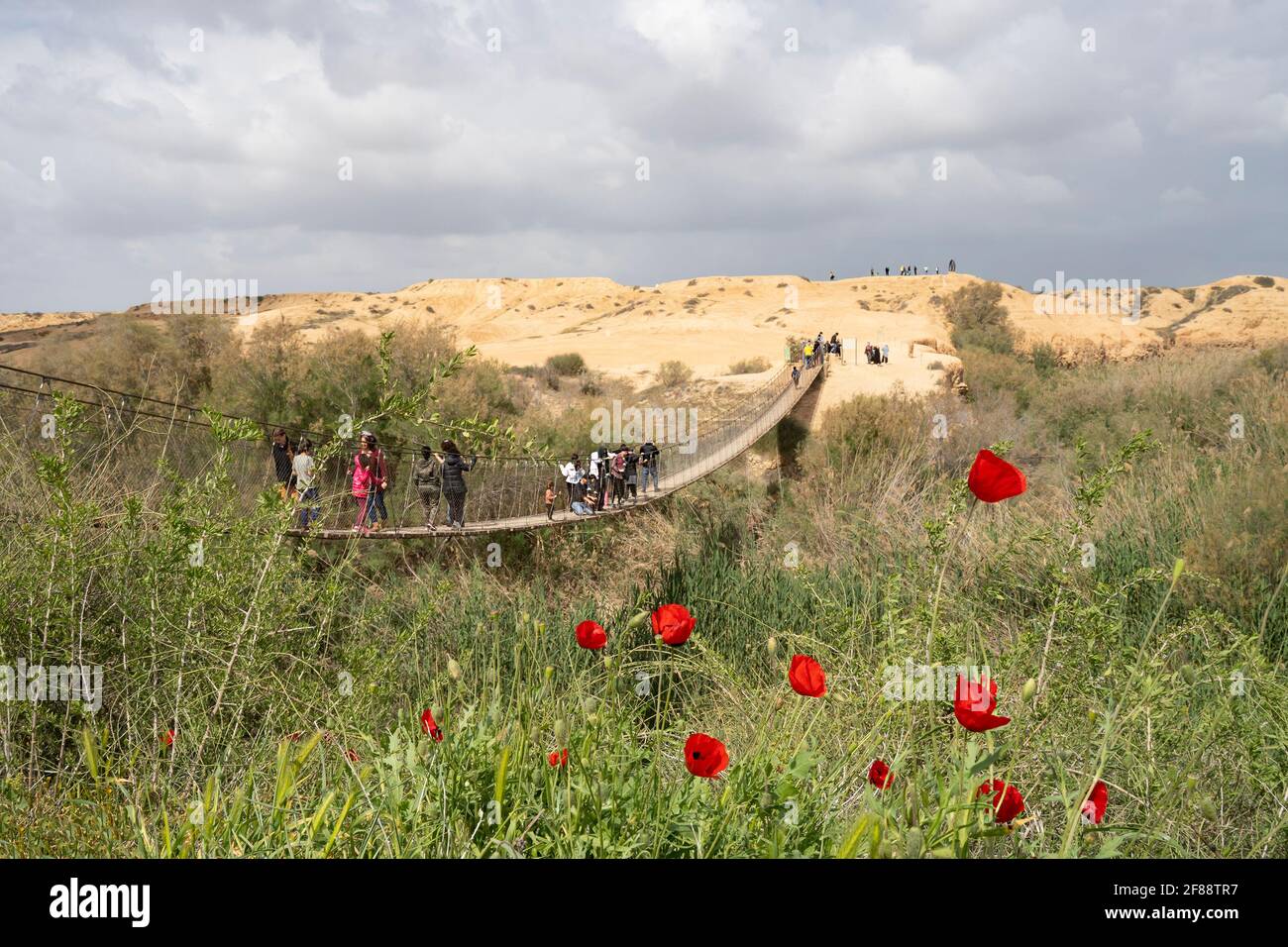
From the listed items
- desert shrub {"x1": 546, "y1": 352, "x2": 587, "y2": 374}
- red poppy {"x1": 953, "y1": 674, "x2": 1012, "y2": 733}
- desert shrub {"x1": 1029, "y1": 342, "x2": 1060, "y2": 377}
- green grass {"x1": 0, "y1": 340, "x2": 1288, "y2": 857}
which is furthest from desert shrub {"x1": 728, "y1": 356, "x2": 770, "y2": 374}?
red poppy {"x1": 953, "y1": 674, "x2": 1012, "y2": 733}

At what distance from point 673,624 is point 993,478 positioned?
0.78 meters

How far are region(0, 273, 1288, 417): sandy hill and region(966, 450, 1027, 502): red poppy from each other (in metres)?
19.1

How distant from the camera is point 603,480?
1235cm

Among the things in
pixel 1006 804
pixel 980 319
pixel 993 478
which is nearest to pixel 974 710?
pixel 1006 804

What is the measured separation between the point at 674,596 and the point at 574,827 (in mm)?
5853

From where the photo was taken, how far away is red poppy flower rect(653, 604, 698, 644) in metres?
2.05

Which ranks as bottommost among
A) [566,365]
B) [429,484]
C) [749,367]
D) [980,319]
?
[429,484]

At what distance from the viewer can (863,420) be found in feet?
57.6

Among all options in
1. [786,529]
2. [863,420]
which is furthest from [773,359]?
[786,529]

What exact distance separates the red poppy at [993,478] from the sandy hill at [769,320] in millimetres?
19104

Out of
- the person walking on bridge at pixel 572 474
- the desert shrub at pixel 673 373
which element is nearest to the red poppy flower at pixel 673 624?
the person walking on bridge at pixel 572 474

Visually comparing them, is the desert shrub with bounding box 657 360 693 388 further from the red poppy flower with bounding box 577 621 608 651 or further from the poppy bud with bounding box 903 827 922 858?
the poppy bud with bounding box 903 827 922 858

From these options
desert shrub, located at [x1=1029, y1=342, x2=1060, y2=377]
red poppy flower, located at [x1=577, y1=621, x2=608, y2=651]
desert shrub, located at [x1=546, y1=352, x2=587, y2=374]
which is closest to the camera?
red poppy flower, located at [x1=577, y1=621, x2=608, y2=651]

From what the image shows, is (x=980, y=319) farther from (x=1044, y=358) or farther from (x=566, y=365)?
(x=566, y=365)
